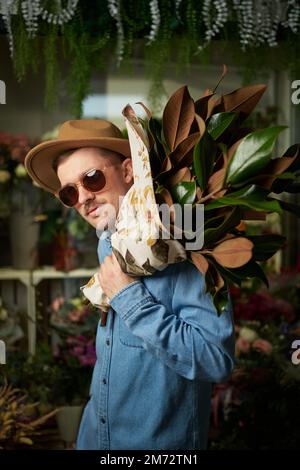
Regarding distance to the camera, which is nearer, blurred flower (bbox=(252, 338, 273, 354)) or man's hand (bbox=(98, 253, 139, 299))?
man's hand (bbox=(98, 253, 139, 299))

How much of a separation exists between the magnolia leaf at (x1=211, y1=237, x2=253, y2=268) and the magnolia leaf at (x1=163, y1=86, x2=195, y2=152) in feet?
0.71

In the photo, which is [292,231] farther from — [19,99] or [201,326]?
[201,326]

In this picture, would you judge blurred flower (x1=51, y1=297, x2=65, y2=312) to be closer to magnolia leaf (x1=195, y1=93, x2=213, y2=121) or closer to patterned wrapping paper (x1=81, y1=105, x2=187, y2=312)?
patterned wrapping paper (x1=81, y1=105, x2=187, y2=312)

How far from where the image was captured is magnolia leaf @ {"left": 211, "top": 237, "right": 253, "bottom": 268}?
101cm

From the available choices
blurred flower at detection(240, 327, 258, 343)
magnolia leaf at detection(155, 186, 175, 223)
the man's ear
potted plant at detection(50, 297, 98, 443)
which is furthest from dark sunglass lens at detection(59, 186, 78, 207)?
blurred flower at detection(240, 327, 258, 343)

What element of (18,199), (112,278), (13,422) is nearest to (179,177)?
(112,278)

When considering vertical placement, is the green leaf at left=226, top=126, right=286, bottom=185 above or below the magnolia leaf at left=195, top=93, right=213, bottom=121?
below

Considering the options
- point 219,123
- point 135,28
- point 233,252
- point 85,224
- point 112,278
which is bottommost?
point 85,224

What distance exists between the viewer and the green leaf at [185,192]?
108cm

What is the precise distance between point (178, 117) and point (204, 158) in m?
0.11

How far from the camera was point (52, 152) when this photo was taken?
1293 mm

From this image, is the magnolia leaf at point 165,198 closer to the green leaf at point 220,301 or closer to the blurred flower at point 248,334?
the green leaf at point 220,301

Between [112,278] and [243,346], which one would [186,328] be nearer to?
[112,278]
